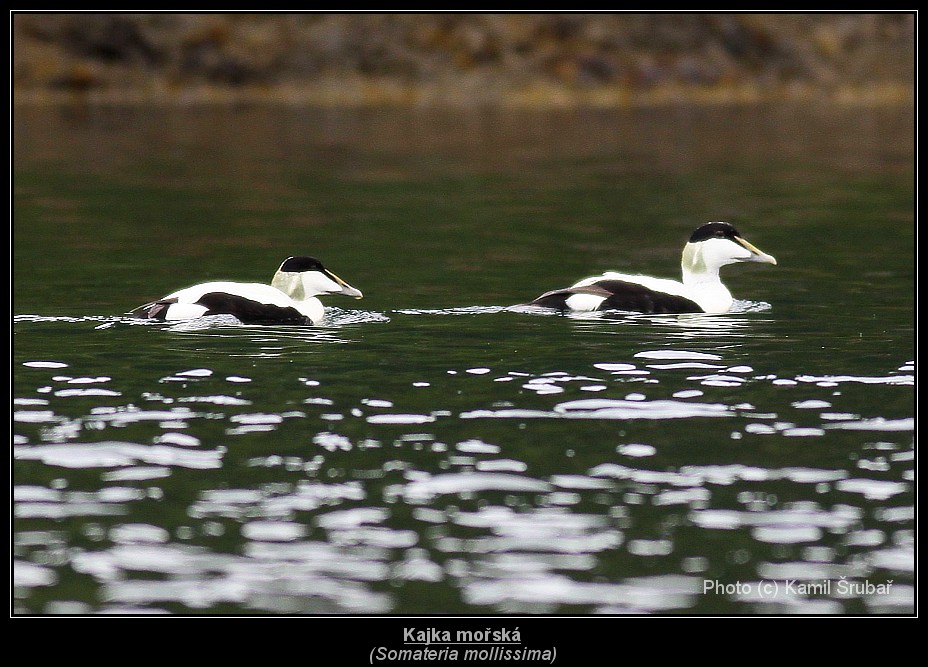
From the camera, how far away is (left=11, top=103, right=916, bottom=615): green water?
6941mm

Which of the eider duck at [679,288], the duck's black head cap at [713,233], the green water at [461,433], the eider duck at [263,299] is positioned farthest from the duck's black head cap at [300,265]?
the duck's black head cap at [713,233]

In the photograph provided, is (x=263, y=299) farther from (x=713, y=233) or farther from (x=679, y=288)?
(x=713, y=233)

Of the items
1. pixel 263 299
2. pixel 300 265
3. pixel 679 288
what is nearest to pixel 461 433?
pixel 263 299

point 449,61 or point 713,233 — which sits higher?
point 449,61

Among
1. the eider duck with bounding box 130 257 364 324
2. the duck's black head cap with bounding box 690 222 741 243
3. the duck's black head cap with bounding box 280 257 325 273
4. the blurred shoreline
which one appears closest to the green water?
the eider duck with bounding box 130 257 364 324

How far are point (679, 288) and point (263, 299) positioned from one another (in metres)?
3.24

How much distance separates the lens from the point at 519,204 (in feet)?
78.8

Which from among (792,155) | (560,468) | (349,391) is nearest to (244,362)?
(349,391)

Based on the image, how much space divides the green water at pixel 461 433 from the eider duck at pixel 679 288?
219 mm

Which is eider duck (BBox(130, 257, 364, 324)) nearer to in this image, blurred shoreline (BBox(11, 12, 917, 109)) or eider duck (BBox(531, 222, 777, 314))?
eider duck (BBox(531, 222, 777, 314))

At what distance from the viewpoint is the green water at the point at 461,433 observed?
694 centimetres

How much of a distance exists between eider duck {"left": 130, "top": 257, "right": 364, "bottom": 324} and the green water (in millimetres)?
140

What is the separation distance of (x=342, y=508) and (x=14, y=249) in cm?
1139

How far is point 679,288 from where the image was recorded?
13117mm
